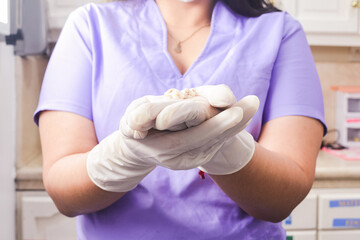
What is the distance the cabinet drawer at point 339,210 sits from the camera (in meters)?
1.45

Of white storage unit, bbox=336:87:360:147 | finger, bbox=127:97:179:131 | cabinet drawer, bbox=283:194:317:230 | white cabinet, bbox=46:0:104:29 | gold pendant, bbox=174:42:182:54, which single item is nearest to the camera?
finger, bbox=127:97:179:131

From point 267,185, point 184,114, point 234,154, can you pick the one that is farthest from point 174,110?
point 267,185

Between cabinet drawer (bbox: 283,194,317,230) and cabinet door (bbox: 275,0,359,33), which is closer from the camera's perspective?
cabinet drawer (bbox: 283,194,317,230)

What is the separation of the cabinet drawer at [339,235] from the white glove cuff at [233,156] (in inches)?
42.2

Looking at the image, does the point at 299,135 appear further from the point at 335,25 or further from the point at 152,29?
the point at 335,25

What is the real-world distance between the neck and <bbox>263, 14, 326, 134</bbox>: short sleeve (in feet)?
0.56

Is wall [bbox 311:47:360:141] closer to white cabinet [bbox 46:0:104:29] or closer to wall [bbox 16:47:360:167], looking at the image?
wall [bbox 16:47:360:167]

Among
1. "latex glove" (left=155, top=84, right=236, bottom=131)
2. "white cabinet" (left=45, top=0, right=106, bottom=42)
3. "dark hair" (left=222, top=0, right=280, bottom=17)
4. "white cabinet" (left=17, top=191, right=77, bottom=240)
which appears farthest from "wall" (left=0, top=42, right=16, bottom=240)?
"latex glove" (left=155, top=84, right=236, bottom=131)

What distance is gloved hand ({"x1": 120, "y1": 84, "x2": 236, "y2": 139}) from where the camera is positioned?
0.39 meters

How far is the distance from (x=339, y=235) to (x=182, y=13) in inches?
42.1

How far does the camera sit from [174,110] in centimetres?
39

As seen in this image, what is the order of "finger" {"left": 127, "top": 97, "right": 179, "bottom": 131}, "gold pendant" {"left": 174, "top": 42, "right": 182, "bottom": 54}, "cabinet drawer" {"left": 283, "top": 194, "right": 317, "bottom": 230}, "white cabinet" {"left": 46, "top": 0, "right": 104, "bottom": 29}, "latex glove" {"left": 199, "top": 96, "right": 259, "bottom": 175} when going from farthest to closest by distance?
"white cabinet" {"left": 46, "top": 0, "right": 104, "bottom": 29} → "cabinet drawer" {"left": 283, "top": 194, "right": 317, "bottom": 230} → "gold pendant" {"left": 174, "top": 42, "right": 182, "bottom": 54} → "latex glove" {"left": 199, "top": 96, "right": 259, "bottom": 175} → "finger" {"left": 127, "top": 97, "right": 179, "bottom": 131}

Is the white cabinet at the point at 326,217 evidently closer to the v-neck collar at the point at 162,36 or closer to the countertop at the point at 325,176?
the countertop at the point at 325,176

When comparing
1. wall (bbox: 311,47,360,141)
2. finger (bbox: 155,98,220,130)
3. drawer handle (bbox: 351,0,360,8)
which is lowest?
wall (bbox: 311,47,360,141)
